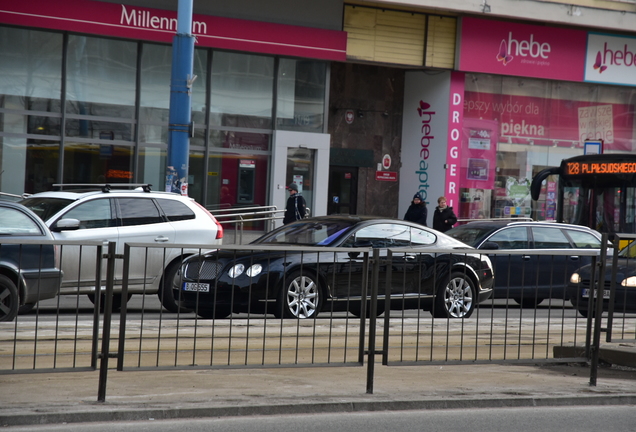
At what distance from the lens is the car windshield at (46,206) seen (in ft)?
39.5

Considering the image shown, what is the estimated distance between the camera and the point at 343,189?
84.4 feet

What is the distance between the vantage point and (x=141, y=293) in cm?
670

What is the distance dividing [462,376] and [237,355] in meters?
2.26

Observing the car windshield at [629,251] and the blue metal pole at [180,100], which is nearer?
the car windshield at [629,251]

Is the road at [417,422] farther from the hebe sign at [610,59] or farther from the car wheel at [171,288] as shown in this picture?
the hebe sign at [610,59]

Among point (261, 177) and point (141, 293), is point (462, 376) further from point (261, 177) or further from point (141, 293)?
point (261, 177)

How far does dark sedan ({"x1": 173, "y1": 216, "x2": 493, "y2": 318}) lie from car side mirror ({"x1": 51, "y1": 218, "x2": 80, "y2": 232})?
5510 mm

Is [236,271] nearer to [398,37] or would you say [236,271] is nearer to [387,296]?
[387,296]

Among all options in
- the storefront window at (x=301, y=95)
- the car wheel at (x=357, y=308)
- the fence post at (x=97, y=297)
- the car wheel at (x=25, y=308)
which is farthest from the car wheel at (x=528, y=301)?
the storefront window at (x=301, y=95)

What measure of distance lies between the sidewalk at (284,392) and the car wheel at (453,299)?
606 millimetres

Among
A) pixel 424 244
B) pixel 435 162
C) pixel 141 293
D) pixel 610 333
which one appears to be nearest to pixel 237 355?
pixel 141 293

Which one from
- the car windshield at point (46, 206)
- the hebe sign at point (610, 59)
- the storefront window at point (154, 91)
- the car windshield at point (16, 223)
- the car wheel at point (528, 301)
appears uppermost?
the hebe sign at point (610, 59)

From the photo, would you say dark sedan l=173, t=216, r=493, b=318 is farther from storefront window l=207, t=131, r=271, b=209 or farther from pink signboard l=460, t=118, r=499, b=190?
pink signboard l=460, t=118, r=499, b=190

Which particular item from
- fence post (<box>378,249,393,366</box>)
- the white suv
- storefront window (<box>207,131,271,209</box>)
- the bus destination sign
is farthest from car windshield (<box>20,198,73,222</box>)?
the bus destination sign
